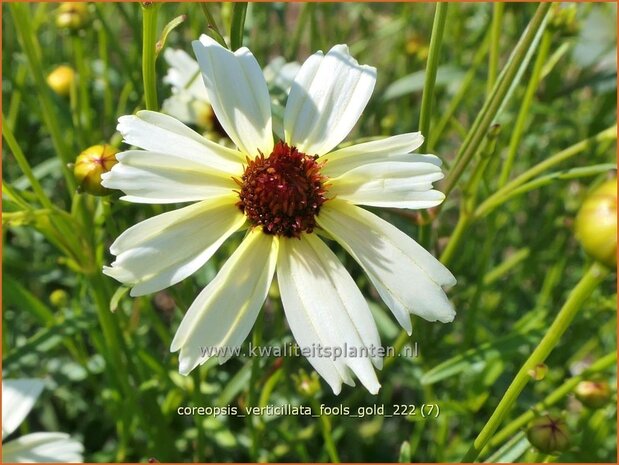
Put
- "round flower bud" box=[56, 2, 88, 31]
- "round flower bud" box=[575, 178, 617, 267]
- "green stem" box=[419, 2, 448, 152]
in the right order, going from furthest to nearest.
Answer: "round flower bud" box=[56, 2, 88, 31], "green stem" box=[419, 2, 448, 152], "round flower bud" box=[575, 178, 617, 267]

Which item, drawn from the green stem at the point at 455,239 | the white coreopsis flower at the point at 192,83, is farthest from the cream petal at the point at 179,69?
the green stem at the point at 455,239

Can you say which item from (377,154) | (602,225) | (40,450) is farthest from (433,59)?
(40,450)

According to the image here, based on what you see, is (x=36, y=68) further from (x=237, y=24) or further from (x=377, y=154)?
(x=377, y=154)

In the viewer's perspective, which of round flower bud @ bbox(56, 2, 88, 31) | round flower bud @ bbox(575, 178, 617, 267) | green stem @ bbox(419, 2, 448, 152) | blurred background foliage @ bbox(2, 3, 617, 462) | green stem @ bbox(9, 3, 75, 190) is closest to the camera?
round flower bud @ bbox(575, 178, 617, 267)

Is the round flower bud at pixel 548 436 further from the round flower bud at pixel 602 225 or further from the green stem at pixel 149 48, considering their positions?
the green stem at pixel 149 48

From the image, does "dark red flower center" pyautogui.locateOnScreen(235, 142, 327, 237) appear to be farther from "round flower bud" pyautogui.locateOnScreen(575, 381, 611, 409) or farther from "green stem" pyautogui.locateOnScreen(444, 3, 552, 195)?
"round flower bud" pyautogui.locateOnScreen(575, 381, 611, 409)

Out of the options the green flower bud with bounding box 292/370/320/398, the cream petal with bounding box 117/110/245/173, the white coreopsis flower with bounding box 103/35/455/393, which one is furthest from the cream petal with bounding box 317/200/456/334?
the green flower bud with bounding box 292/370/320/398
